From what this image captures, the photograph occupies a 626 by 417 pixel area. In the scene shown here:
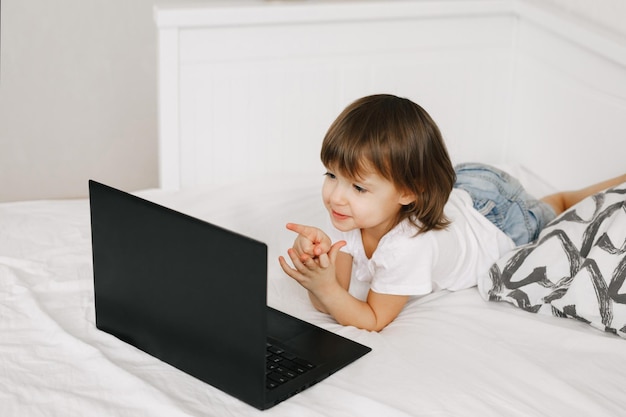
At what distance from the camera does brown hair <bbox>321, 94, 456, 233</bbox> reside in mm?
1382

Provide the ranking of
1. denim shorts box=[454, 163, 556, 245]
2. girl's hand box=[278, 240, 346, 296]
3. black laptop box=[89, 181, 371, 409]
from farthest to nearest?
denim shorts box=[454, 163, 556, 245] → girl's hand box=[278, 240, 346, 296] → black laptop box=[89, 181, 371, 409]

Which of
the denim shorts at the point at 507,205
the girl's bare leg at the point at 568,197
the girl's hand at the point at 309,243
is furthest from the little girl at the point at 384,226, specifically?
the girl's bare leg at the point at 568,197

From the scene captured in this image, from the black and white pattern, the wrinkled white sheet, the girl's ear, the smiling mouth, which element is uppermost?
the girl's ear

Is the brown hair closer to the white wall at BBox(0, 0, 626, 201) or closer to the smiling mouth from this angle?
the smiling mouth

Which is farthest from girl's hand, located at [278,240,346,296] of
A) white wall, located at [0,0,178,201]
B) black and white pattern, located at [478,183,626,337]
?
white wall, located at [0,0,178,201]

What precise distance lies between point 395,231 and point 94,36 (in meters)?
1.23

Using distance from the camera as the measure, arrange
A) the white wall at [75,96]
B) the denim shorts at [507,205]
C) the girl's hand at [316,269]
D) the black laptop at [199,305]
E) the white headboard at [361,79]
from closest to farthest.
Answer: the black laptop at [199,305] < the girl's hand at [316,269] < the denim shorts at [507,205] < the white headboard at [361,79] < the white wall at [75,96]

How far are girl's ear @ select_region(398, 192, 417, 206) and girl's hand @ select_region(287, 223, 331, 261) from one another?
143mm

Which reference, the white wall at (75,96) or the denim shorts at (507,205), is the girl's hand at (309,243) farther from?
the white wall at (75,96)

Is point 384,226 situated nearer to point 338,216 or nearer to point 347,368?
point 338,216

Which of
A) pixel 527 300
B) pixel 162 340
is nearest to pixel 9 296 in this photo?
pixel 162 340

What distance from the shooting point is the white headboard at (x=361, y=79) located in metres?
1.93

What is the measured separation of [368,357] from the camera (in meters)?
1.31

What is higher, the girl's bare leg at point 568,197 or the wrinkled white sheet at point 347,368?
the girl's bare leg at point 568,197
